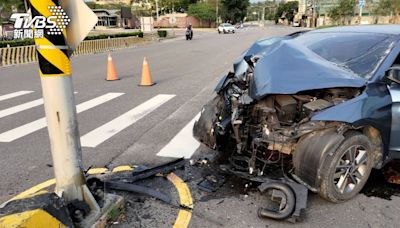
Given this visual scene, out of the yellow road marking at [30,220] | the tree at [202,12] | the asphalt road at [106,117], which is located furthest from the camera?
the tree at [202,12]

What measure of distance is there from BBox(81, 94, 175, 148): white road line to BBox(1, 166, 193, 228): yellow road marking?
3.72 ft

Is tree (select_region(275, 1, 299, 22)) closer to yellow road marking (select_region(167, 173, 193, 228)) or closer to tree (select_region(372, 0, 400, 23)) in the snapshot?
tree (select_region(372, 0, 400, 23))

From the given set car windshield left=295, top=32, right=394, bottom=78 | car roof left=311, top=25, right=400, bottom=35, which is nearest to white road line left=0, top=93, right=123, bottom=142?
car windshield left=295, top=32, right=394, bottom=78

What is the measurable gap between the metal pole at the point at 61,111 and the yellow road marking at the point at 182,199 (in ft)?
2.60

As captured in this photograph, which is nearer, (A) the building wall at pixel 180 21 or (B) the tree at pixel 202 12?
(A) the building wall at pixel 180 21

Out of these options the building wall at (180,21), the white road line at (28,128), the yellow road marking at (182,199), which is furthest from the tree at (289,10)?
the yellow road marking at (182,199)

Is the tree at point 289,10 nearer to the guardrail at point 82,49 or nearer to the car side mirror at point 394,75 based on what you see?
the guardrail at point 82,49

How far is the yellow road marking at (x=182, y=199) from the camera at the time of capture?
11.3ft

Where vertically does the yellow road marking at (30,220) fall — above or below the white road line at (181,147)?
above

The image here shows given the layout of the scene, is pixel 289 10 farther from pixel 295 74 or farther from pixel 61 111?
pixel 61 111

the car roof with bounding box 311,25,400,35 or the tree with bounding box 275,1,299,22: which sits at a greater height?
the tree with bounding box 275,1,299,22

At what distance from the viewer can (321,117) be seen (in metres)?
3.54

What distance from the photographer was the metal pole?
2932mm

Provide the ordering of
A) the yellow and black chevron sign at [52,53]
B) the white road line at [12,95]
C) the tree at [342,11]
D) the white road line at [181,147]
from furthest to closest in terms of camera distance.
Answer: the tree at [342,11] → the white road line at [12,95] → the white road line at [181,147] → the yellow and black chevron sign at [52,53]
